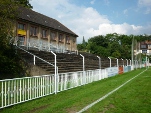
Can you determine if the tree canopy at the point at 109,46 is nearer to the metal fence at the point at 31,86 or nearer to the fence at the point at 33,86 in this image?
the fence at the point at 33,86

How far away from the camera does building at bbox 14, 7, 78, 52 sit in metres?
36.1

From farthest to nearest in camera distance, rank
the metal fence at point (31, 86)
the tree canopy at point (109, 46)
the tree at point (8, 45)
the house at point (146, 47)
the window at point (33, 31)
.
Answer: the house at point (146, 47) < the tree canopy at point (109, 46) < the window at point (33, 31) < the tree at point (8, 45) < the metal fence at point (31, 86)

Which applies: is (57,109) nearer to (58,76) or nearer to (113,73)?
(58,76)

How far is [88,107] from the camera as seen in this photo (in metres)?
8.05

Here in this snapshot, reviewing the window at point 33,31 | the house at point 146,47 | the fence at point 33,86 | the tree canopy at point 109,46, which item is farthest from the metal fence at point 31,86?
the house at point 146,47

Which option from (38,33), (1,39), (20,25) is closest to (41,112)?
(1,39)

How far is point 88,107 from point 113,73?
2018cm

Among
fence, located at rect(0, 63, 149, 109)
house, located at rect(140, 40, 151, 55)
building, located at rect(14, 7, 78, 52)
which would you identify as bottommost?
fence, located at rect(0, 63, 149, 109)

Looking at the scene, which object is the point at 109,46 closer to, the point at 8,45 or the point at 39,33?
the point at 39,33

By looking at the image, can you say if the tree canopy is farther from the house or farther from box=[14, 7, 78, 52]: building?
the house

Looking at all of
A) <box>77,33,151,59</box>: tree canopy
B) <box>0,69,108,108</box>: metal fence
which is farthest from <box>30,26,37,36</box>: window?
<box>77,33,151,59</box>: tree canopy

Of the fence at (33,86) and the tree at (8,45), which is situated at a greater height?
the tree at (8,45)

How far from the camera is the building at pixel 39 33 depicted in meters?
36.1

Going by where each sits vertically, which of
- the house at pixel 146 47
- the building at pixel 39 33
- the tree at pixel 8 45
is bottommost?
the tree at pixel 8 45
